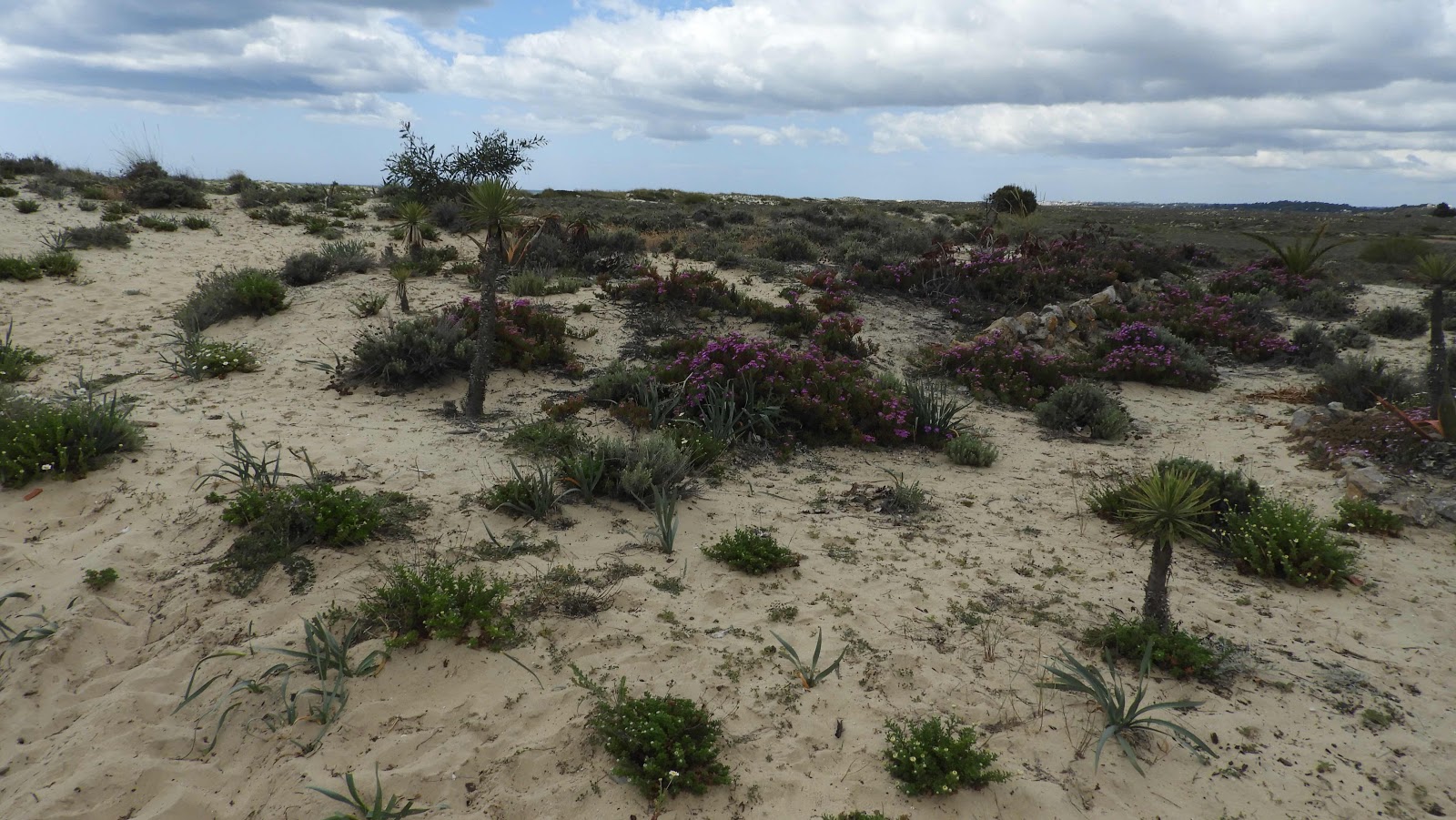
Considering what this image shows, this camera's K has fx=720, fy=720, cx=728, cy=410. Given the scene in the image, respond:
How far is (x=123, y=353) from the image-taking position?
893 centimetres

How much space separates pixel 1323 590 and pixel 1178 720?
234cm

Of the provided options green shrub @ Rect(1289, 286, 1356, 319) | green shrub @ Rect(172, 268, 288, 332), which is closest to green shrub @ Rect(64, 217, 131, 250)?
green shrub @ Rect(172, 268, 288, 332)

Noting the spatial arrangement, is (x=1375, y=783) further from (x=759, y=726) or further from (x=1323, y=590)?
(x=759, y=726)

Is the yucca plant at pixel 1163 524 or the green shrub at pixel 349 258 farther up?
Result: the green shrub at pixel 349 258

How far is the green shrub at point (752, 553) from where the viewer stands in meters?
4.96

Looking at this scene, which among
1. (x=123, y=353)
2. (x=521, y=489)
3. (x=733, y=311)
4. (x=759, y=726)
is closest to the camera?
(x=759, y=726)

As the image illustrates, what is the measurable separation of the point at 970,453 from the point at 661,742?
5.09 metres

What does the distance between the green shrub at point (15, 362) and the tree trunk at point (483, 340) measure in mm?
4774

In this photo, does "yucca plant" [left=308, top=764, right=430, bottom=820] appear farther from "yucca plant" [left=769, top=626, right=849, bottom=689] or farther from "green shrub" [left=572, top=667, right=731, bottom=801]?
"yucca plant" [left=769, top=626, right=849, bottom=689]

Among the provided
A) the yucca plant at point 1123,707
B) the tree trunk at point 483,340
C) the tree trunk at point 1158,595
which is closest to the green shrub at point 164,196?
the tree trunk at point 483,340

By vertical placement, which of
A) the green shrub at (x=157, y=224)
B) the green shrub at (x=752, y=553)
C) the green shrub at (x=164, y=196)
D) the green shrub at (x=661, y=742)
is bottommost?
the green shrub at (x=661, y=742)

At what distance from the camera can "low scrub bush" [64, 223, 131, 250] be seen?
44.2 ft

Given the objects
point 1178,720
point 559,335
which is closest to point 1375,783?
point 1178,720

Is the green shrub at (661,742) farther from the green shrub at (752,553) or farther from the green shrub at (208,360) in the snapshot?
the green shrub at (208,360)
